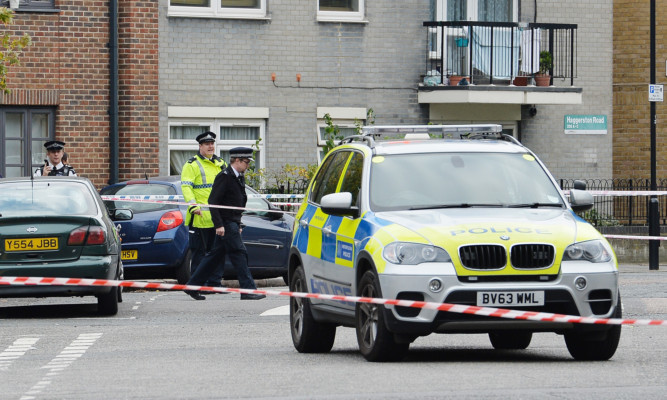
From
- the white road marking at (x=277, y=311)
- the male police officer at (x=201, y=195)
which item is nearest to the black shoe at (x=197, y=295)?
the male police officer at (x=201, y=195)

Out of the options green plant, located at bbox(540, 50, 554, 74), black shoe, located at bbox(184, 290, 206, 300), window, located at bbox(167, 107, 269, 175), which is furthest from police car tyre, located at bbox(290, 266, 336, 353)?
green plant, located at bbox(540, 50, 554, 74)

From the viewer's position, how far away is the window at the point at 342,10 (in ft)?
81.8

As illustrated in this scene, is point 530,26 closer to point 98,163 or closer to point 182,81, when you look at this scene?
point 182,81

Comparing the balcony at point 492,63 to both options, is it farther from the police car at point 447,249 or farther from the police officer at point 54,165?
the police car at point 447,249

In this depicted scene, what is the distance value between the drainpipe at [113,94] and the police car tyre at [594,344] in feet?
48.3

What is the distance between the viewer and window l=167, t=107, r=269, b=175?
24438mm

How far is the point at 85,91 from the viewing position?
23.6m

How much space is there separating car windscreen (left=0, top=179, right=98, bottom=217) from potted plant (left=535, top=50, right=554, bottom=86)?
1256 cm

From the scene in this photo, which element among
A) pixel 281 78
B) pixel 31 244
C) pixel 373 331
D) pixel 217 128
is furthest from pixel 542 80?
pixel 373 331

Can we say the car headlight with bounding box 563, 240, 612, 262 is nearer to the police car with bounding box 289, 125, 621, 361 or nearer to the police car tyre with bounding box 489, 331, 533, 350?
the police car with bounding box 289, 125, 621, 361

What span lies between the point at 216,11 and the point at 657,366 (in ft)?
52.6

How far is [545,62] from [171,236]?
9.89 m

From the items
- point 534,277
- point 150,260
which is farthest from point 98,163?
point 534,277

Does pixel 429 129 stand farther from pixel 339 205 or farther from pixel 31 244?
pixel 31 244
